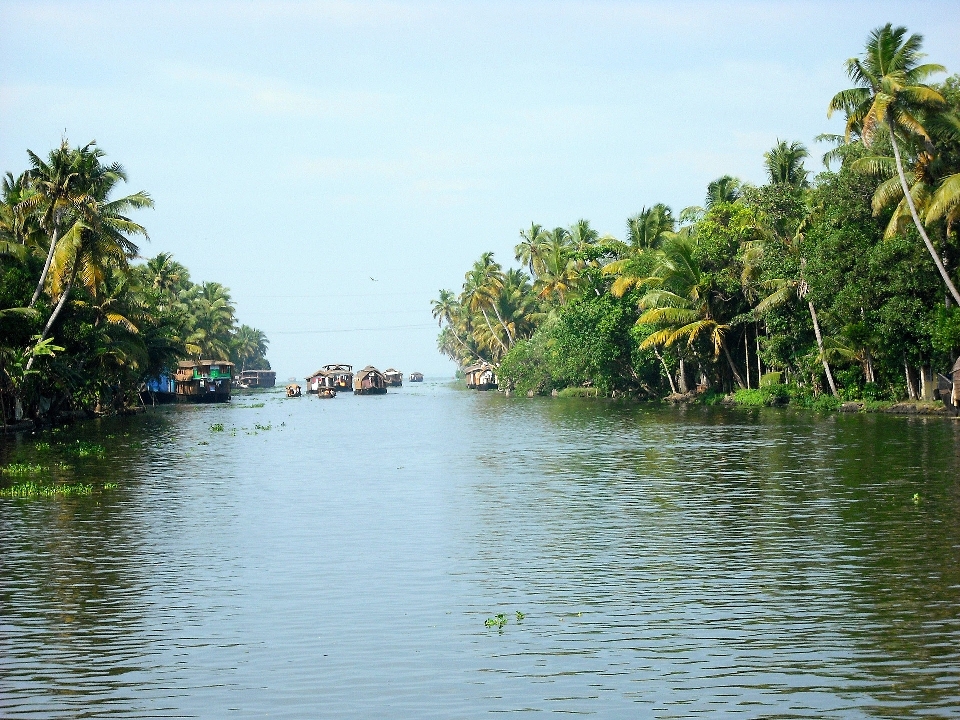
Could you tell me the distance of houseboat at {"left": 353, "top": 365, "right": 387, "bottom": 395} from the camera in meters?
146

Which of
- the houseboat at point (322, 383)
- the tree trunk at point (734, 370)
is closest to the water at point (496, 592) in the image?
the tree trunk at point (734, 370)

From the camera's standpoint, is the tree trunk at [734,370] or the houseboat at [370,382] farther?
the houseboat at [370,382]

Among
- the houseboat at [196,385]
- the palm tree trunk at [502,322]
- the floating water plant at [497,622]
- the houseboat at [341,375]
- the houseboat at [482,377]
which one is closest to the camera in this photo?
the floating water plant at [497,622]

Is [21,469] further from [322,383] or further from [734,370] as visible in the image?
[322,383]

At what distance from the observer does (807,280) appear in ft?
177

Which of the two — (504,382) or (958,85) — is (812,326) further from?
(504,382)

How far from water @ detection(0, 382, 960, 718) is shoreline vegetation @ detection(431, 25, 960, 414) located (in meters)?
15.0

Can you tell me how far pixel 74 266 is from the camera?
51.7 meters

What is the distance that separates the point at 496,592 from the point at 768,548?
5.36 meters

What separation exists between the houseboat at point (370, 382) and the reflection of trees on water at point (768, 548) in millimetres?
105592

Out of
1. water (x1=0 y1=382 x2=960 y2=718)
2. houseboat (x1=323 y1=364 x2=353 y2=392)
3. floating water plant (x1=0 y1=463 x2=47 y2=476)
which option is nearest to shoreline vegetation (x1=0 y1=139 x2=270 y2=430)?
floating water plant (x1=0 y1=463 x2=47 y2=476)

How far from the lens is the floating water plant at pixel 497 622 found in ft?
46.0

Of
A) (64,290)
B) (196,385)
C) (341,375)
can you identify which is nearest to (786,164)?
(64,290)

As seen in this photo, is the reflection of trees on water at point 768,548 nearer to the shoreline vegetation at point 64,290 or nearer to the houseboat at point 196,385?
the shoreline vegetation at point 64,290
